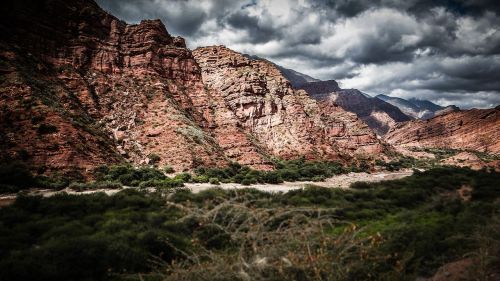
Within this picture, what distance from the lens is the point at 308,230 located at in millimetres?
6055

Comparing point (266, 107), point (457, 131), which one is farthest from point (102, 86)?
point (457, 131)

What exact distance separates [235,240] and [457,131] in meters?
150

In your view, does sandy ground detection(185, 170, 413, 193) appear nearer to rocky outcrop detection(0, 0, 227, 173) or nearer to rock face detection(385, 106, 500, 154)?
rocky outcrop detection(0, 0, 227, 173)

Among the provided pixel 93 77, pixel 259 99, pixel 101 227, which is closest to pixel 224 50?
pixel 259 99

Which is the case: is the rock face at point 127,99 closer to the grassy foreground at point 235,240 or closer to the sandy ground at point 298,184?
the sandy ground at point 298,184

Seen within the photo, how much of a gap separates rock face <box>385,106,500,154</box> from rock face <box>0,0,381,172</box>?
7011 cm

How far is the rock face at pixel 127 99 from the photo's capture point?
36.8 meters

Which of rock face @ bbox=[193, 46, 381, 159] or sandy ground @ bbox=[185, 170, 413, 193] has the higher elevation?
rock face @ bbox=[193, 46, 381, 159]

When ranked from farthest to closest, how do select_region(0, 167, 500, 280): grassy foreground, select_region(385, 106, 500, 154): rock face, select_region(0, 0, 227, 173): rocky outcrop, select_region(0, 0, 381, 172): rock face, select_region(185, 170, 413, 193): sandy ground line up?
1. select_region(385, 106, 500, 154): rock face
2. select_region(0, 0, 227, 173): rocky outcrop
3. select_region(0, 0, 381, 172): rock face
4. select_region(185, 170, 413, 193): sandy ground
5. select_region(0, 167, 500, 280): grassy foreground

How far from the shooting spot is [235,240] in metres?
6.45

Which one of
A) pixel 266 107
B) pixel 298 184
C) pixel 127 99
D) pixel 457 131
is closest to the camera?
pixel 298 184

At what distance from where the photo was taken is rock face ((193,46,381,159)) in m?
62.6

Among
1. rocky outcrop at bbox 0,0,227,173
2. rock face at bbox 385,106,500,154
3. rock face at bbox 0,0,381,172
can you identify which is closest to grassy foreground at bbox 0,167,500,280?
rock face at bbox 0,0,381,172

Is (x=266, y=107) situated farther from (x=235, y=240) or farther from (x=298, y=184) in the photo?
(x=235, y=240)
